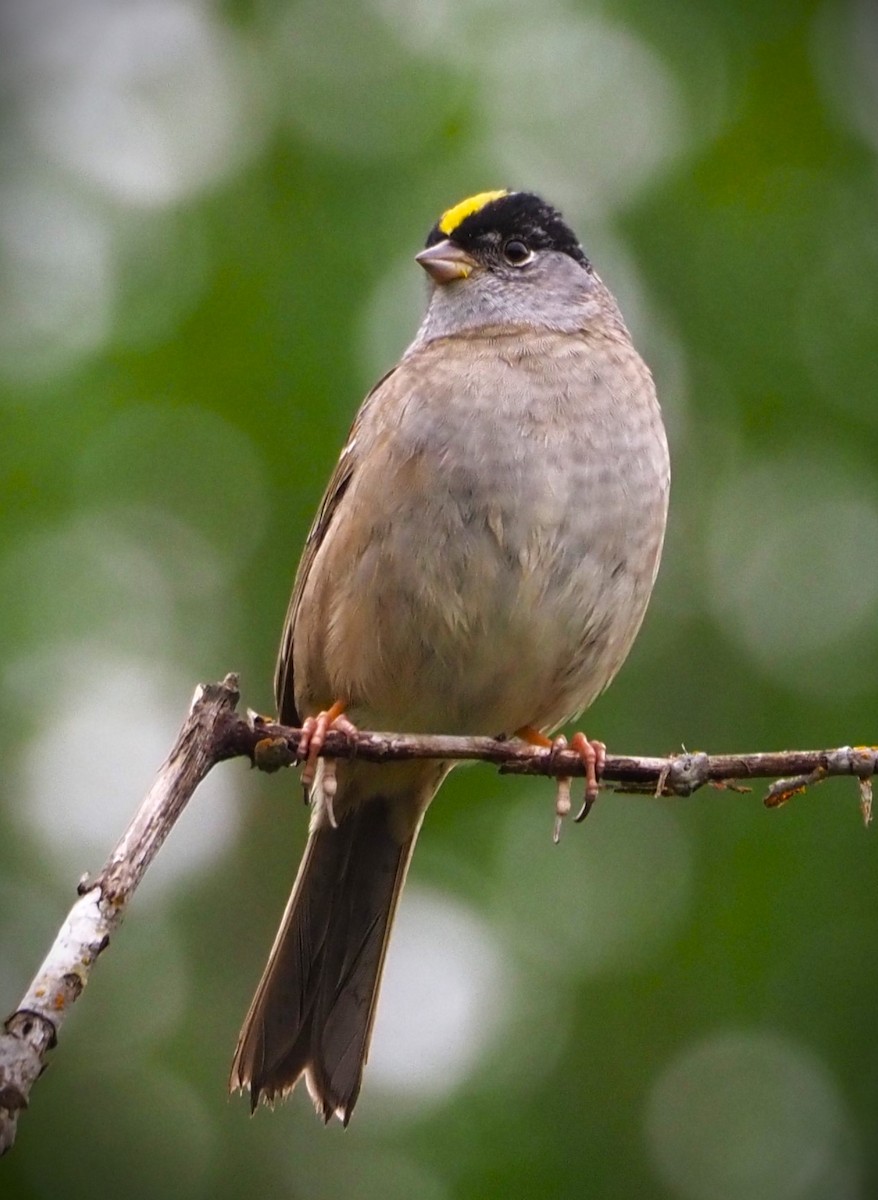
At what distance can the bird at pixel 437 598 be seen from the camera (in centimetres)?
508

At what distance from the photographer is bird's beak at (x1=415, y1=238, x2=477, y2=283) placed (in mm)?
6180

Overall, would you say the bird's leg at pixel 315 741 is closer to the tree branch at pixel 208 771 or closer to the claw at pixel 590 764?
the tree branch at pixel 208 771

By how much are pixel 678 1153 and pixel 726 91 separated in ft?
17.5

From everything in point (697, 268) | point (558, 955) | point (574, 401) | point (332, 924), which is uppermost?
point (697, 268)

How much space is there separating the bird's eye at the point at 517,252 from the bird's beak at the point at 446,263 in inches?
6.6

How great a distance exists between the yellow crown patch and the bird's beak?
0.38 feet

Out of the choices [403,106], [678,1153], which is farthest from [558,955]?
[403,106]

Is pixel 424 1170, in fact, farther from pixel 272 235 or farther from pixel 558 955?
pixel 272 235

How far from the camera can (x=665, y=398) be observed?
8039mm

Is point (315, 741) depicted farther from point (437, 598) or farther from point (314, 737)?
point (437, 598)

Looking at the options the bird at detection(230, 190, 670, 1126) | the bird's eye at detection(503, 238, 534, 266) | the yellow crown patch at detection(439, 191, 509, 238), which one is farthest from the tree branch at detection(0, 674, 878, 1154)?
the yellow crown patch at detection(439, 191, 509, 238)

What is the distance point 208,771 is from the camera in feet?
12.3

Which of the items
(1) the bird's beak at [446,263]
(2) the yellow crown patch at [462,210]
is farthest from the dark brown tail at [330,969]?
(2) the yellow crown patch at [462,210]

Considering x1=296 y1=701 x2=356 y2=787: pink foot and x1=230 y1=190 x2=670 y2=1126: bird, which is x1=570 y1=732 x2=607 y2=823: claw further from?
x1=296 y1=701 x2=356 y2=787: pink foot
